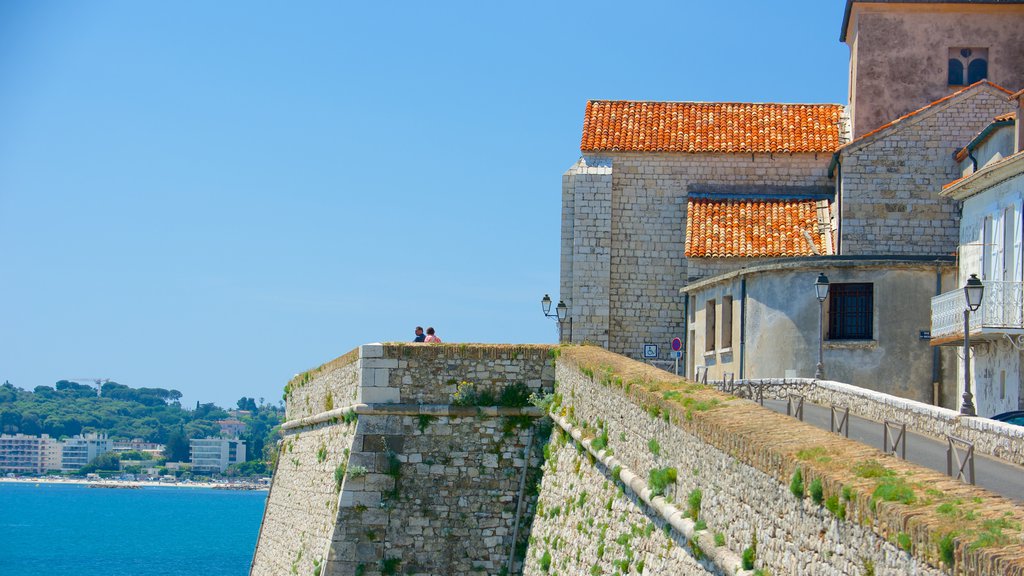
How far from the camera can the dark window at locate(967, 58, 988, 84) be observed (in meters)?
34.2

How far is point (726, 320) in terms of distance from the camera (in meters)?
30.0

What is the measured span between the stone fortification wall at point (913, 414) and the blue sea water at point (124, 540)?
6002cm

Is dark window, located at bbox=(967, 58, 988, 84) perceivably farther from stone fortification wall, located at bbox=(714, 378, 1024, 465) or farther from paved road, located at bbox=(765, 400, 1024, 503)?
paved road, located at bbox=(765, 400, 1024, 503)

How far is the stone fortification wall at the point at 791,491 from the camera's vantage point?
7.29 metres

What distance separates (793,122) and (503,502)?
19.0m

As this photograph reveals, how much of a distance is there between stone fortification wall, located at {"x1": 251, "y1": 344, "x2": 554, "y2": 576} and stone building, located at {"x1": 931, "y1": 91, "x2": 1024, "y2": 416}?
8.13 metres

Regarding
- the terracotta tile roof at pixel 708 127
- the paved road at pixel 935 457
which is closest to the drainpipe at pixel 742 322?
the terracotta tile roof at pixel 708 127

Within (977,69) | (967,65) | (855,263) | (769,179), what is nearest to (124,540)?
(769,179)

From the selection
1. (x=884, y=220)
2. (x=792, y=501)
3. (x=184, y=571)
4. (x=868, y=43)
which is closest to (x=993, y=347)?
(x=884, y=220)

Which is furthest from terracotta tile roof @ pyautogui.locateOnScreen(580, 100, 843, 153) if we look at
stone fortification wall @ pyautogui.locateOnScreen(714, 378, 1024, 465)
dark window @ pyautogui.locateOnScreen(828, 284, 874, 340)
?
stone fortification wall @ pyautogui.locateOnScreen(714, 378, 1024, 465)

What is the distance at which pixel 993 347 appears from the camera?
24547 mm

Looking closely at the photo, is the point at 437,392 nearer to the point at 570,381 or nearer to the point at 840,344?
the point at 570,381

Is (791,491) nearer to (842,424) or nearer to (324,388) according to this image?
(842,424)

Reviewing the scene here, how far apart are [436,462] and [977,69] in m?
20.3
